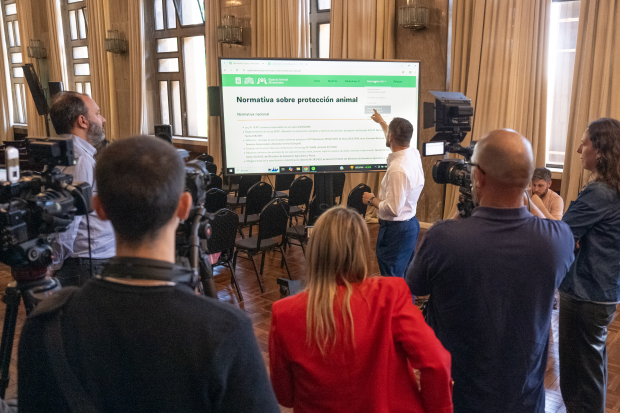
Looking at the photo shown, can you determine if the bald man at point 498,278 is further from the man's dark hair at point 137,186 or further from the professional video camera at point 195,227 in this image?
the man's dark hair at point 137,186

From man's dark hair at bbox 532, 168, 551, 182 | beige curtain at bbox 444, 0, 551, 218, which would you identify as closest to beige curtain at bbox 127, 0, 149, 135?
beige curtain at bbox 444, 0, 551, 218

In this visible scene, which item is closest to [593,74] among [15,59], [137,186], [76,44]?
[137,186]

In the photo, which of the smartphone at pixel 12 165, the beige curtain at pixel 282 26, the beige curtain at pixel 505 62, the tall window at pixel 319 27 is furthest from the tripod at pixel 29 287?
the tall window at pixel 319 27

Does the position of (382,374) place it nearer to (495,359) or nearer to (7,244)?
(495,359)

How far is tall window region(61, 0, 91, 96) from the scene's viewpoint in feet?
41.1

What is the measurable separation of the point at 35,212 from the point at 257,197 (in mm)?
3843

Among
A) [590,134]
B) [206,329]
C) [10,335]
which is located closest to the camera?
[206,329]

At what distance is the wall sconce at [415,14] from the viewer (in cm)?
633

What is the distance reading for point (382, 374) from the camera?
136 cm

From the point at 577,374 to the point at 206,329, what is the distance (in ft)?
6.62

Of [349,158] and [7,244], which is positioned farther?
[349,158]

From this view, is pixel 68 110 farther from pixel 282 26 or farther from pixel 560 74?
pixel 282 26

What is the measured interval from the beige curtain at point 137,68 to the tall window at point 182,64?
37 cm

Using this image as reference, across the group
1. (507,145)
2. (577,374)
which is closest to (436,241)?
(507,145)
